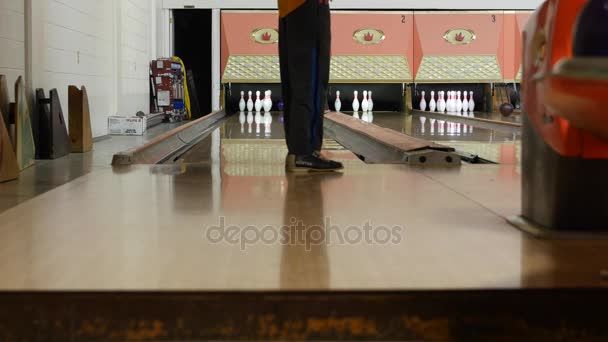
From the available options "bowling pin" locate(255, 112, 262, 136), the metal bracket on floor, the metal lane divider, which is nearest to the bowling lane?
the metal bracket on floor

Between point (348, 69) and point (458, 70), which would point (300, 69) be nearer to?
point (348, 69)

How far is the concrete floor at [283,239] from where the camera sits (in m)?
1.21

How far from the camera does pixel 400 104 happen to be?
32.6 feet

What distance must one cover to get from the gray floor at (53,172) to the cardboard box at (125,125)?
0.73m

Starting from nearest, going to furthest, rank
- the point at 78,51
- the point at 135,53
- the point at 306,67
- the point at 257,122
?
the point at 306,67
the point at 78,51
the point at 257,122
the point at 135,53

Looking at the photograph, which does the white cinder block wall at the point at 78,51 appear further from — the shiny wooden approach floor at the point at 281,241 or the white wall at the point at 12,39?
the shiny wooden approach floor at the point at 281,241

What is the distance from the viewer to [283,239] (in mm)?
1576

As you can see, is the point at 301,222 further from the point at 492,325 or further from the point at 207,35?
the point at 207,35

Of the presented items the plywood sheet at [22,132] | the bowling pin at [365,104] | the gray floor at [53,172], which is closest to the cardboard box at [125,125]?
the gray floor at [53,172]

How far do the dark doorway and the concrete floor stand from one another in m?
7.46

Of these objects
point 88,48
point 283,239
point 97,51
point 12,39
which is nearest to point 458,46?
point 97,51

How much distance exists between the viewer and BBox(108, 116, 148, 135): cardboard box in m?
6.66

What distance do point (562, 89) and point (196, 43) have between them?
30.2 feet

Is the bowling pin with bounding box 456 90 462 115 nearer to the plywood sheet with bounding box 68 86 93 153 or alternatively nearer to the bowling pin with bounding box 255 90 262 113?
the bowling pin with bounding box 255 90 262 113
